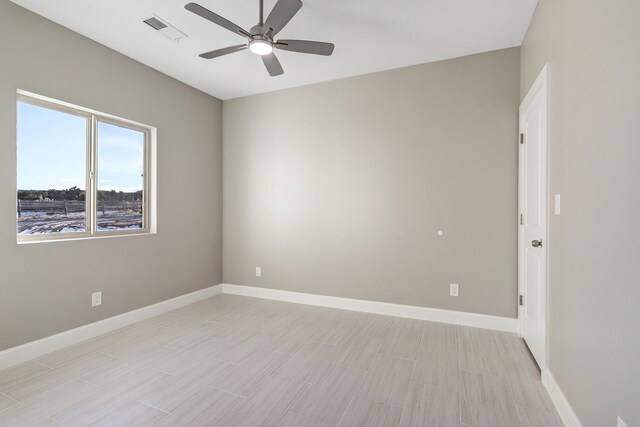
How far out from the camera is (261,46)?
7.29ft

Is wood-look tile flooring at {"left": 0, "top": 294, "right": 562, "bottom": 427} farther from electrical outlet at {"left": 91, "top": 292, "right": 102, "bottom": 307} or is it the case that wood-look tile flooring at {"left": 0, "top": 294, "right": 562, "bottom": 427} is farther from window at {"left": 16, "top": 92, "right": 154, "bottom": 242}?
window at {"left": 16, "top": 92, "right": 154, "bottom": 242}

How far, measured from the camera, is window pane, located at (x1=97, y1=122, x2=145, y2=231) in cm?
312

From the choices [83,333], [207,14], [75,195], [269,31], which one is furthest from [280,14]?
[83,333]

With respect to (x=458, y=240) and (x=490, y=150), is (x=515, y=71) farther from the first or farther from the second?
(x=458, y=240)

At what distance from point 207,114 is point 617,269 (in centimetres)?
448

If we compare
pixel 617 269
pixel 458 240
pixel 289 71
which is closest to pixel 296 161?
pixel 289 71

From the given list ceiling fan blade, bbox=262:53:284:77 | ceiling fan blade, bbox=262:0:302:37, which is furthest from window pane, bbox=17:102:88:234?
ceiling fan blade, bbox=262:0:302:37

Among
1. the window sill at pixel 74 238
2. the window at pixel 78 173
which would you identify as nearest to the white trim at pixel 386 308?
the window sill at pixel 74 238

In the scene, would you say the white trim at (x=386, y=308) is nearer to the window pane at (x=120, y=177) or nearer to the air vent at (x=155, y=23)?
the window pane at (x=120, y=177)

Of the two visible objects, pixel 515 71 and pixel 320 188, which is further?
pixel 320 188

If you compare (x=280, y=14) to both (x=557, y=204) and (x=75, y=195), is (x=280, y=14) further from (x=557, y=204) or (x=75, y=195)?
(x=75, y=195)

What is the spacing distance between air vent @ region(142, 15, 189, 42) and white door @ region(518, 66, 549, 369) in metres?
3.03

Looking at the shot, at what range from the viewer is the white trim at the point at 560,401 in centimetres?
160

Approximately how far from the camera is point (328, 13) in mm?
2502
